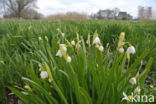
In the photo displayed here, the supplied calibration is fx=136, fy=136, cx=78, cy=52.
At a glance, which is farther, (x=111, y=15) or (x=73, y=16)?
(x=111, y=15)

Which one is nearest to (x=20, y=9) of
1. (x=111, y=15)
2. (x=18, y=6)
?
(x=18, y=6)

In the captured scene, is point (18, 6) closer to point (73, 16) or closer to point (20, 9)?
point (20, 9)

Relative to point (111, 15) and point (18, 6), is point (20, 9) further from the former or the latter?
point (111, 15)

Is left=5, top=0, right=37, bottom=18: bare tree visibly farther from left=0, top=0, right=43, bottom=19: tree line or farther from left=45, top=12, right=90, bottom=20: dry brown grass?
left=45, top=12, right=90, bottom=20: dry brown grass

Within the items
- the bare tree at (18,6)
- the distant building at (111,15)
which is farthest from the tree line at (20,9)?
the distant building at (111,15)

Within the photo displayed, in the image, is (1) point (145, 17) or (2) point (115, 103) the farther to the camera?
(1) point (145, 17)

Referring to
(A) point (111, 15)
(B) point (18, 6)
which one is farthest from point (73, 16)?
(B) point (18, 6)

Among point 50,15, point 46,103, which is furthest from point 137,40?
point 50,15

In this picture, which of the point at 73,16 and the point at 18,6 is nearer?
the point at 73,16

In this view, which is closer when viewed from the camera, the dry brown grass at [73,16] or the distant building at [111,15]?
the dry brown grass at [73,16]

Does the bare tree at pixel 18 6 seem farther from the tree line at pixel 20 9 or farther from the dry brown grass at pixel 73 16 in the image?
the dry brown grass at pixel 73 16

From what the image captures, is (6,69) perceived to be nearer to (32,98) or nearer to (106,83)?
(32,98)
